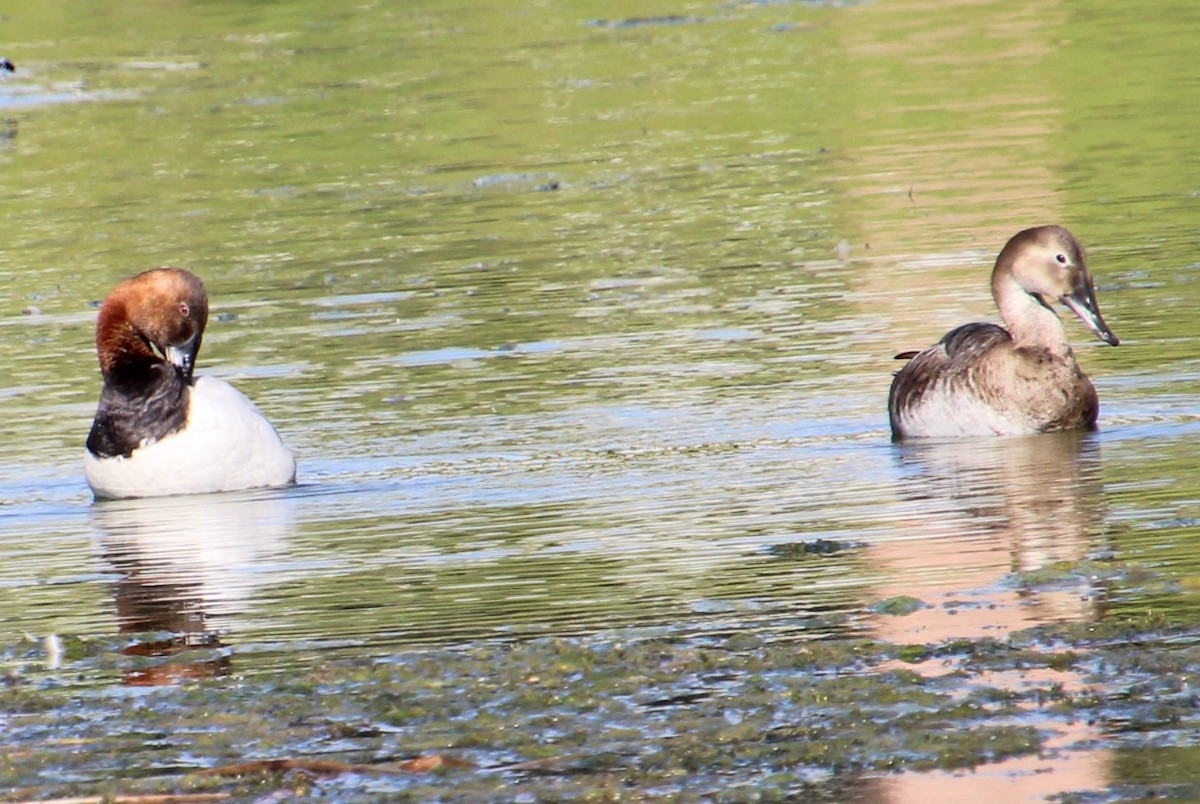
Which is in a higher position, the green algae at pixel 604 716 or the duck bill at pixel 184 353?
the duck bill at pixel 184 353

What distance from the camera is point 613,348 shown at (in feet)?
45.8

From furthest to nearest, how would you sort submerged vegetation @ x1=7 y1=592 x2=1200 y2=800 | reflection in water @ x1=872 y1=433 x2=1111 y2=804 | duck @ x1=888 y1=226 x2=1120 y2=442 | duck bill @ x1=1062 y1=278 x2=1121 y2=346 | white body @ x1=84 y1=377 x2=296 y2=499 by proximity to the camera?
duck bill @ x1=1062 y1=278 x2=1121 y2=346, duck @ x1=888 y1=226 x2=1120 y2=442, white body @ x1=84 y1=377 x2=296 y2=499, submerged vegetation @ x1=7 y1=592 x2=1200 y2=800, reflection in water @ x1=872 y1=433 x2=1111 y2=804

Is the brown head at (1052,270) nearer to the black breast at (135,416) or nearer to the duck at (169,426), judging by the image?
the duck at (169,426)

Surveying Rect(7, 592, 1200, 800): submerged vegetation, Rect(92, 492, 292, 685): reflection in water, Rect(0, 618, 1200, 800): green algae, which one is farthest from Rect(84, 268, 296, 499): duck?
Rect(0, 618, 1200, 800): green algae

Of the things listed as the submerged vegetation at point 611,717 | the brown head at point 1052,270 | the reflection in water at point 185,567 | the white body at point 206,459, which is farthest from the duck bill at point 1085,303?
the submerged vegetation at point 611,717

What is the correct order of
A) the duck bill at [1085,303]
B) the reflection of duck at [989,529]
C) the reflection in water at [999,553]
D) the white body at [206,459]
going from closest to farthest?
1. the reflection in water at [999,553]
2. the reflection of duck at [989,529]
3. the white body at [206,459]
4. the duck bill at [1085,303]

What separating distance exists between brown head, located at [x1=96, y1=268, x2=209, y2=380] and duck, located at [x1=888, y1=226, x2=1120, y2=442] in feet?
11.8

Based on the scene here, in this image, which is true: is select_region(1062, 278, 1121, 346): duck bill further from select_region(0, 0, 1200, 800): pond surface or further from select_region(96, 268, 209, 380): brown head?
select_region(96, 268, 209, 380): brown head

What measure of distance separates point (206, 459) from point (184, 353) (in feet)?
2.19

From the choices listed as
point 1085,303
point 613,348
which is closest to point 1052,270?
point 1085,303

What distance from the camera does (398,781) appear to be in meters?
5.73

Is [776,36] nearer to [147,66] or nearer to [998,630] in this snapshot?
[147,66]

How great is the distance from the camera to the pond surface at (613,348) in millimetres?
7430

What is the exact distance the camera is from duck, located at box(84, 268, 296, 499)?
1097cm
